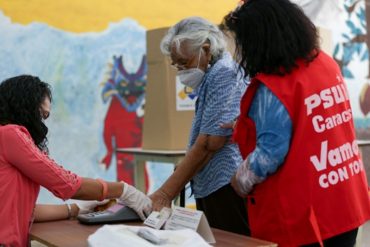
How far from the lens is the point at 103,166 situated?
11.6ft

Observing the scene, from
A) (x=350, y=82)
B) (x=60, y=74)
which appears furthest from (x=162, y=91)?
(x=350, y=82)

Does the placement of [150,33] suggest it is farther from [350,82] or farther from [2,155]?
[350,82]

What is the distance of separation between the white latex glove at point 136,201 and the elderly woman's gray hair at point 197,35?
1.60ft

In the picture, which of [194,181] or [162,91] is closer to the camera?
[194,181]

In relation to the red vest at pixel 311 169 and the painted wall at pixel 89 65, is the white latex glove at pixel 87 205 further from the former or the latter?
the painted wall at pixel 89 65

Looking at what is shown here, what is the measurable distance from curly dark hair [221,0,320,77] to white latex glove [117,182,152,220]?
1.91 ft

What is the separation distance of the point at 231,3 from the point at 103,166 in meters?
1.60

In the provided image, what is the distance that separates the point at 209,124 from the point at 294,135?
17.7 inches

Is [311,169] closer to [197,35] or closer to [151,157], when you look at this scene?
[197,35]

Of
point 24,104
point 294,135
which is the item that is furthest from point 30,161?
point 294,135

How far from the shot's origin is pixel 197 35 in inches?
68.4

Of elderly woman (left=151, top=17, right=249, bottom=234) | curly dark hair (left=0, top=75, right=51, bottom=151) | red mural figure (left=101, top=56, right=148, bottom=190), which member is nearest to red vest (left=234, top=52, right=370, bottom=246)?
elderly woman (left=151, top=17, right=249, bottom=234)

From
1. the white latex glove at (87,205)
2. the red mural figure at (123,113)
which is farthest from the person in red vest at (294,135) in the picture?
the red mural figure at (123,113)

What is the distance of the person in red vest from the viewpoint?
4.00 ft
